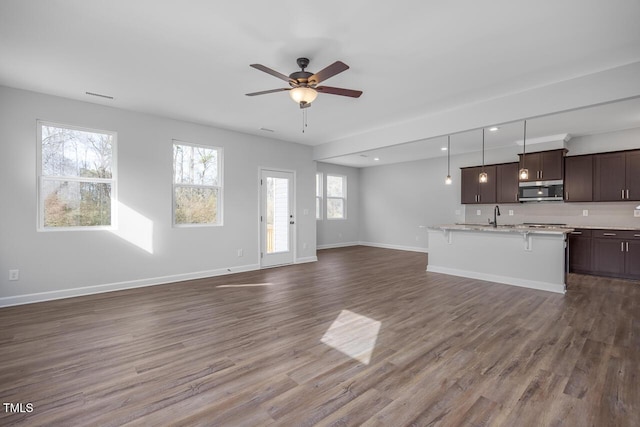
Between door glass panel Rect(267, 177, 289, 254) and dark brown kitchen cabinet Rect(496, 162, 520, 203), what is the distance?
16.1 feet

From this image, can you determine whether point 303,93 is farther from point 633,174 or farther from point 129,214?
point 633,174

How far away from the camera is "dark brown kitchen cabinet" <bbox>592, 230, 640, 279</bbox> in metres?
5.21

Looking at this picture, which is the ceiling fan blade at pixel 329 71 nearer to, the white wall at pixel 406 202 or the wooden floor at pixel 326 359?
the wooden floor at pixel 326 359

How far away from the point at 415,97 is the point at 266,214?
12.3 ft

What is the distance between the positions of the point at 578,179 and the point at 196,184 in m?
7.36

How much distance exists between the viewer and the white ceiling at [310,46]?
2.36 m

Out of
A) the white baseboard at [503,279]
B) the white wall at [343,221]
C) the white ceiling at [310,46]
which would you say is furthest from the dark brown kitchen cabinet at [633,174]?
the white wall at [343,221]

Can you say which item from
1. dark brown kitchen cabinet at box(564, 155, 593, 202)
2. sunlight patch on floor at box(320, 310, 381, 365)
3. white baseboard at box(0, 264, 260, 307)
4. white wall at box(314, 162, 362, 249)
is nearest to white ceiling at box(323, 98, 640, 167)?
dark brown kitchen cabinet at box(564, 155, 593, 202)

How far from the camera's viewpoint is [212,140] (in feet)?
18.5

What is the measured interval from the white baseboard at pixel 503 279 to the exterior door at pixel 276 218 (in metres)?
3.09

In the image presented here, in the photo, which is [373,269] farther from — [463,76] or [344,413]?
[344,413]

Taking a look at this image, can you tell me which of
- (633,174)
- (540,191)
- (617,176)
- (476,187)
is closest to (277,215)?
(476,187)

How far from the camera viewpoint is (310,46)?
2859 mm

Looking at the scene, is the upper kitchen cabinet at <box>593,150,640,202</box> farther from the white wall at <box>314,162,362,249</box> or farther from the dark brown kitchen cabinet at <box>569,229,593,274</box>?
the white wall at <box>314,162,362,249</box>
